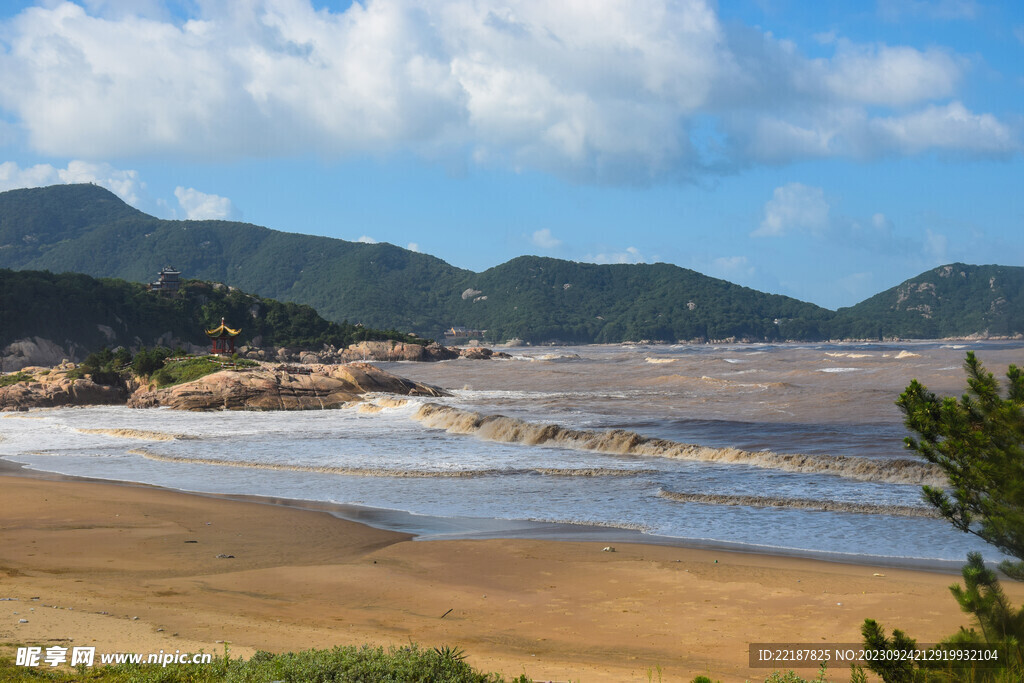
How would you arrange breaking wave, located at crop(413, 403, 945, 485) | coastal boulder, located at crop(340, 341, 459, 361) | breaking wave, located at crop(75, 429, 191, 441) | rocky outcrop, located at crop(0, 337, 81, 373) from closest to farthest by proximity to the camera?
1. breaking wave, located at crop(413, 403, 945, 485)
2. breaking wave, located at crop(75, 429, 191, 441)
3. rocky outcrop, located at crop(0, 337, 81, 373)
4. coastal boulder, located at crop(340, 341, 459, 361)

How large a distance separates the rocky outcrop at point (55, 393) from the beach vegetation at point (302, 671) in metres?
40.1

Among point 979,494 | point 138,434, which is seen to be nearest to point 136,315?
point 138,434

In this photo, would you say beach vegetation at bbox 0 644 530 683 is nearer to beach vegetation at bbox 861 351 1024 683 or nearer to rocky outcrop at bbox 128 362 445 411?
beach vegetation at bbox 861 351 1024 683

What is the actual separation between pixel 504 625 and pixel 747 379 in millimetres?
53320

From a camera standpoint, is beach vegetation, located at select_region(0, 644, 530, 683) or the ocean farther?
the ocean

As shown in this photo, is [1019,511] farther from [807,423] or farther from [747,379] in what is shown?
[747,379]

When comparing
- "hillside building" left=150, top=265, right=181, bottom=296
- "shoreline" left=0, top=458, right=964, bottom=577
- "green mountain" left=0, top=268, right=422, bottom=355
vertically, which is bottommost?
"shoreline" left=0, top=458, right=964, bottom=577

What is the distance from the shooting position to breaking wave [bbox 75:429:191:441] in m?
28.2

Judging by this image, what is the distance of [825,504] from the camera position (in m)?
15.5

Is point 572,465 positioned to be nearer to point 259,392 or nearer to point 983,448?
point 983,448

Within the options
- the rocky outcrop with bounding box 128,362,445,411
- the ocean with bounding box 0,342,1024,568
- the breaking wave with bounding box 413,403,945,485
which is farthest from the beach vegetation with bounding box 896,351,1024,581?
the rocky outcrop with bounding box 128,362,445,411

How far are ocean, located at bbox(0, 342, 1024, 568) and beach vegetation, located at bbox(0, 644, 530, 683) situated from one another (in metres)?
7.19

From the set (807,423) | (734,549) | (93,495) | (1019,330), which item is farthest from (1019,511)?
(1019,330)

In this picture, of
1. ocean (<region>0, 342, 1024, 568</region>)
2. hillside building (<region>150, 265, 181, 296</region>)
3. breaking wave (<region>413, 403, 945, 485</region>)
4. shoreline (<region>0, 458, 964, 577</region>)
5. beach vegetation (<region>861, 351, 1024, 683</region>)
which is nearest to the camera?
beach vegetation (<region>861, 351, 1024, 683</region>)
